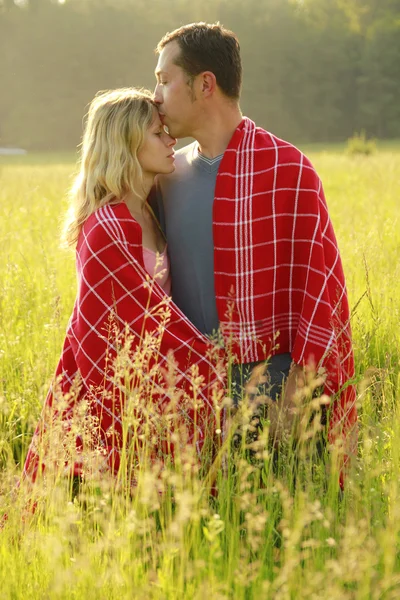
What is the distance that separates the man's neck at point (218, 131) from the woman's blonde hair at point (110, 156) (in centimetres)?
24

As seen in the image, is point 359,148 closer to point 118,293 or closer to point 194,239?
point 194,239

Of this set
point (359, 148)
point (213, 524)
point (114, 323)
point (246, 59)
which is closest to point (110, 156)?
point (114, 323)

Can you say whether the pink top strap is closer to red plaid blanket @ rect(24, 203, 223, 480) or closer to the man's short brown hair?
red plaid blanket @ rect(24, 203, 223, 480)

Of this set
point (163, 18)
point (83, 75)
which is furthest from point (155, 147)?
point (163, 18)

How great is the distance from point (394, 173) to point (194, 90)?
9117 millimetres

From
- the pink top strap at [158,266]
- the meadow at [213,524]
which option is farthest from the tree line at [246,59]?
the pink top strap at [158,266]

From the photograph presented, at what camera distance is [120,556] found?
2010 mm

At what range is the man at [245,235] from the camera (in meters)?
3.08

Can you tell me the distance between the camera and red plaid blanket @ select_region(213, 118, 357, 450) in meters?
3.09

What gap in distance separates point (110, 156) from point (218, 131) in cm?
50

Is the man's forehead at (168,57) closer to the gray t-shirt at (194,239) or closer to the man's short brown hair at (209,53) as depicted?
the man's short brown hair at (209,53)

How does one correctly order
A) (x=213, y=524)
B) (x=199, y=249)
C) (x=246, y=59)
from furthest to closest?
(x=246, y=59) → (x=199, y=249) → (x=213, y=524)

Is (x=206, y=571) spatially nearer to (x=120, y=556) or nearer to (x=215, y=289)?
(x=120, y=556)

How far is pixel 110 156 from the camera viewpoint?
321 centimetres
